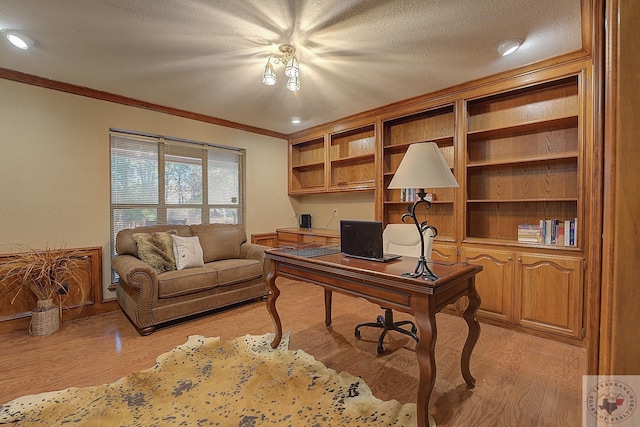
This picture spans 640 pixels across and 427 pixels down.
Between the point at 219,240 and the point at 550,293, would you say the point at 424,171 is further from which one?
the point at 219,240

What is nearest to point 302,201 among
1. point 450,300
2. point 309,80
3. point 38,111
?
point 309,80

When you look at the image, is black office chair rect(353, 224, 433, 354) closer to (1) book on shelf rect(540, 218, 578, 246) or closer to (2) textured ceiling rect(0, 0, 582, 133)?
(1) book on shelf rect(540, 218, 578, 246)

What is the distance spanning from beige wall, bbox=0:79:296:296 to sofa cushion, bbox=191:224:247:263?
104 centimetres

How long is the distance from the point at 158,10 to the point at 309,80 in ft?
4.70

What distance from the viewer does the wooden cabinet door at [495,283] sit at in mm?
2732

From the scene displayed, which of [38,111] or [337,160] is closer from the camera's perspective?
[38,111]

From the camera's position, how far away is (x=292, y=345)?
7.95 feet

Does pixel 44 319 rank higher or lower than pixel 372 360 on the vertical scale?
higher

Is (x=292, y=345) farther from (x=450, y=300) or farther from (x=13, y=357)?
(x=13, y=357)

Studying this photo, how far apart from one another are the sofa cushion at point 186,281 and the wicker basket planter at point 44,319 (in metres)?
1.01

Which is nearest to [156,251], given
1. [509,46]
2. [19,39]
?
[19,39]

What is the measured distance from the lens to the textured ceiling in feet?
6.13

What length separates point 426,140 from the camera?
3.57 m

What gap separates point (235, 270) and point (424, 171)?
8.09 ft
